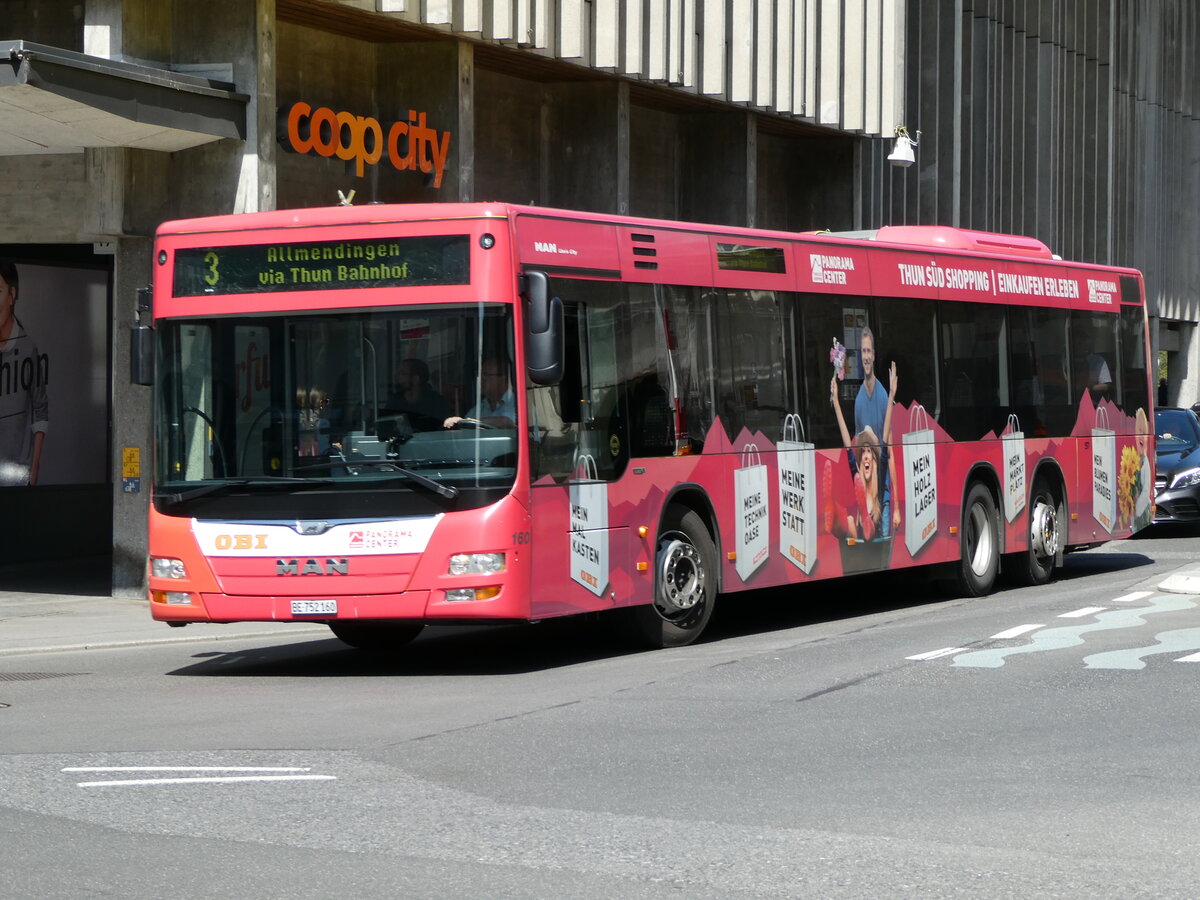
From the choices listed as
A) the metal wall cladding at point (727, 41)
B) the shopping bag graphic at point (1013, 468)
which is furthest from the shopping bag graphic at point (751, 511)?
the metal wall cladding at point (727, 41)

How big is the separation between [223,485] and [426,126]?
386 inches

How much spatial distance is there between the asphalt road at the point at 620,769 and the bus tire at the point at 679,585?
0.26m

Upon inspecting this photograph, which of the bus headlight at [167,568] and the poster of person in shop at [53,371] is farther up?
the poster of person in shop at [53,371]

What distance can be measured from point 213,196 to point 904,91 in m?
17.3

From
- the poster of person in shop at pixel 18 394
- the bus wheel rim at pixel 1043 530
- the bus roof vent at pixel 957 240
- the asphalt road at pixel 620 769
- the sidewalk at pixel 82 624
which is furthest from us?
the poster of person in shop at pixel 18 394

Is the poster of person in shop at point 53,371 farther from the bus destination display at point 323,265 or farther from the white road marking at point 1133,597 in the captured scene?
the white road marking at point 1133,597

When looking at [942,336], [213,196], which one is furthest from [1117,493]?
[213,196]

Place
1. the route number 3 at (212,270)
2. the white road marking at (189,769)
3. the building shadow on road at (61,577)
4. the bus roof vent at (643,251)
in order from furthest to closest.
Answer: the building shadow on road at (61,577) < the bus roof vent at (643,251) < the route number 3 at (212,270) < the white road marking at (189,769)

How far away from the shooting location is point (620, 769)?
8336mm

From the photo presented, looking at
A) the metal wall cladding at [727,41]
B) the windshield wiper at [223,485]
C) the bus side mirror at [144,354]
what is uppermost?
the metal wall cladding at [727,41]

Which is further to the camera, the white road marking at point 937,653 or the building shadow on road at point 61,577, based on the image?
the building shadow on road at point 61,577

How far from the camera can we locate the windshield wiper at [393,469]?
11.5m

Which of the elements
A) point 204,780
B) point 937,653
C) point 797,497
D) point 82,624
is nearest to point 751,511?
point 797,497

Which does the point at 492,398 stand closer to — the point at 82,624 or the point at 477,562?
the point at 477,562
